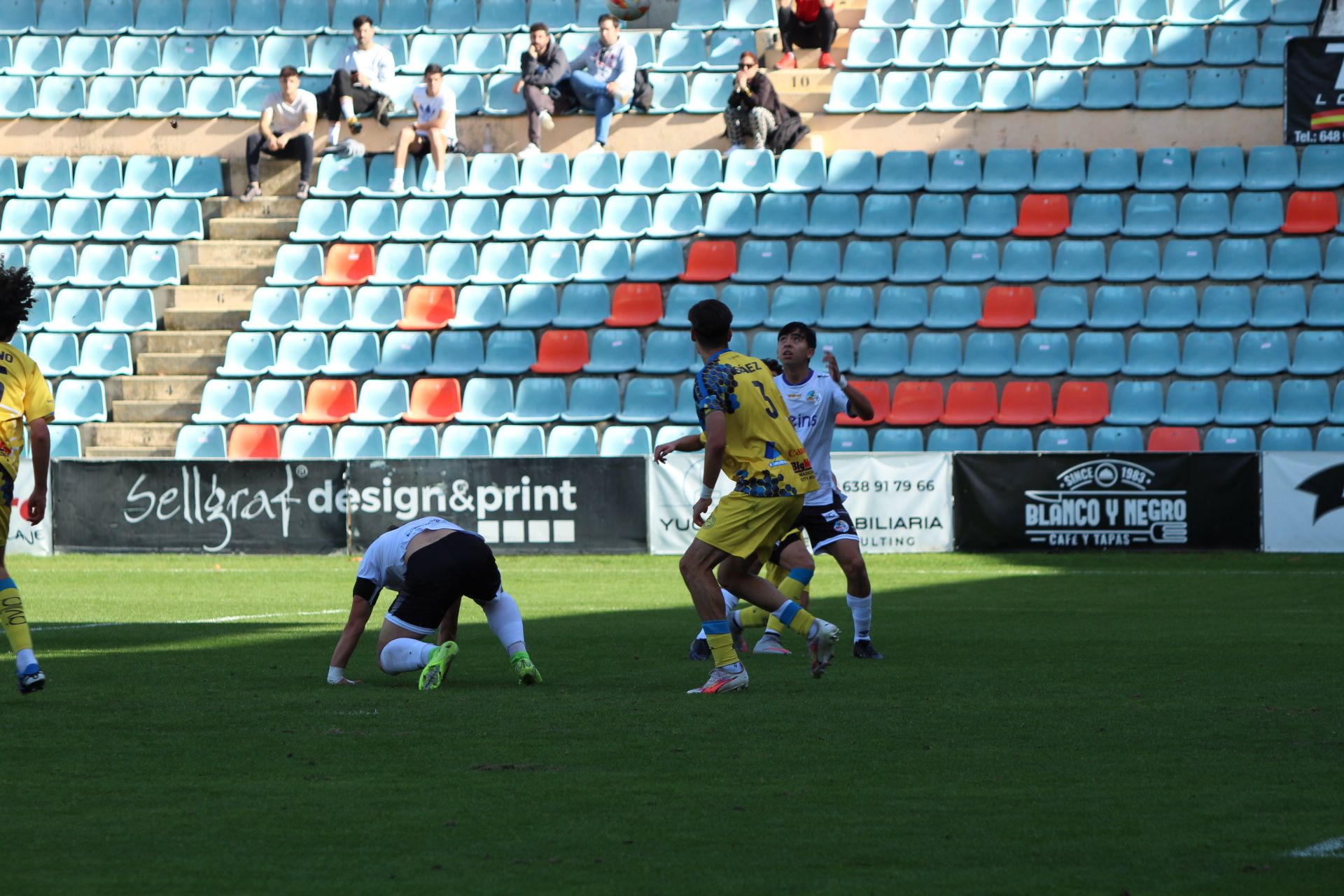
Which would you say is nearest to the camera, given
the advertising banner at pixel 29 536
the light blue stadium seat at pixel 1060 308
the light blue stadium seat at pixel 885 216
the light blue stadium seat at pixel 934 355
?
the advertising banner at pixel 29 536

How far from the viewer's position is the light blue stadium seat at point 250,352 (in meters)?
24.0

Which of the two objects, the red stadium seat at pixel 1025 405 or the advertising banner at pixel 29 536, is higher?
the red stadium seat at pixel 1025 405

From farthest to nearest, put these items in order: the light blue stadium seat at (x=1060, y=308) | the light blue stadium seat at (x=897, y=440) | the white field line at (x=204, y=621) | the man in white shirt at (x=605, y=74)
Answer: the man in white shirt at (x=605, y=74)
the light blue stadium seat at (x=1060, y=308)
the light blue stadium seat at (x=897, y=440)
the white field line at (x=204, y=621)

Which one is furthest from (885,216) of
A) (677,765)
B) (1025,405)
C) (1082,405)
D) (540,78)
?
(677,765)

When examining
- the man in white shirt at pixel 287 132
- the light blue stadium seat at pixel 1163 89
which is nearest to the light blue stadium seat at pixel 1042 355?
the light blue stadium seat at pixel 1163 89

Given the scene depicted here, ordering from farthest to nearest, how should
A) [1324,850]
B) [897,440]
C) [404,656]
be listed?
[897,440]
[404,656]
[1324,850]

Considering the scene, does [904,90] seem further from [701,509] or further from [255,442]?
[701,509]

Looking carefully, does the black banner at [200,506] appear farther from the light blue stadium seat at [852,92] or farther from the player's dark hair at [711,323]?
the player's dark hair at [711,323]

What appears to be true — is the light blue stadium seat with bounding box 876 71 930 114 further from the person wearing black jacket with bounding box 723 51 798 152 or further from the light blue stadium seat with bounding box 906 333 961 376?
the light blue stadium seat with bounding box 906 333 961 376

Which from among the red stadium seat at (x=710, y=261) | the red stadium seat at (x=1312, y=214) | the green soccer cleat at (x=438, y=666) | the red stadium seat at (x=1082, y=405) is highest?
the red stadium seat at (x=1312, y=214)

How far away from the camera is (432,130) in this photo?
25516 mm

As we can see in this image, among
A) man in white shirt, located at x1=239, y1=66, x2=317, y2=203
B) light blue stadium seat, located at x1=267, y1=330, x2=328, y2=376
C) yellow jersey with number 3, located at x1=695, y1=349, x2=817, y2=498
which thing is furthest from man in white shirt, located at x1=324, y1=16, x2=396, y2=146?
yellow jersey with number 3, located at x1=695, y1=349, x2=817, y2=498

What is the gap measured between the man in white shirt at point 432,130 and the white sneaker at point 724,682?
686 inches

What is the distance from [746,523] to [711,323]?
106 centimetres
